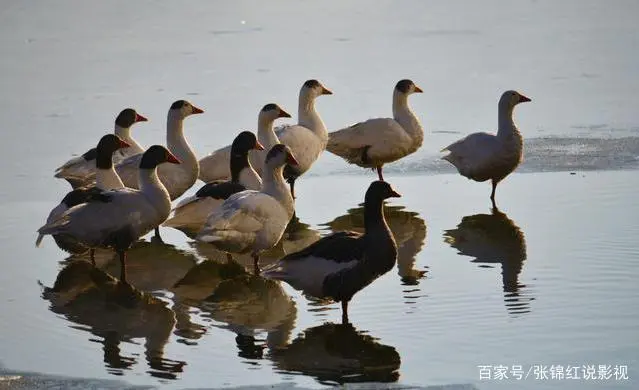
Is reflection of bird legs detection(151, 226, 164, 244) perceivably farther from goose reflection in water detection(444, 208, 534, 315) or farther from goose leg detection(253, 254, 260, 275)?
goose reflection in water detection(444, 208, 534, 315)

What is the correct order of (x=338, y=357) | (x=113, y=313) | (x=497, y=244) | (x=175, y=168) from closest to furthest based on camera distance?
1. (x=338, y=357)
2. (x=113, y=313)
3. (x=497, y=244)
4. (x=175, y=168)

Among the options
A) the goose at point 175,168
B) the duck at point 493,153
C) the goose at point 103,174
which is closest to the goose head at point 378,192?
the goose at point 103,174

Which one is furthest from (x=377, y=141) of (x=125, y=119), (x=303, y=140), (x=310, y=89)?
(x=125, y=119)

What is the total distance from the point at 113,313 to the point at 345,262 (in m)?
1.81

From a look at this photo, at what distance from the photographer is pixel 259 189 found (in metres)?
11.6

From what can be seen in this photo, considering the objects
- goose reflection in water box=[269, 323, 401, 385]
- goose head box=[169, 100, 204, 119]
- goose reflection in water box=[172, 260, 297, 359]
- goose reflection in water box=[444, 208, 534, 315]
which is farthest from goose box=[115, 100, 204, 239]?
goose reflection in water box=[269, 323, 401, 385]

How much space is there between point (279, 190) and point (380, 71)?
362 inches

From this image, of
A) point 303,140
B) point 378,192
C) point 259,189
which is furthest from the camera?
point 303,140

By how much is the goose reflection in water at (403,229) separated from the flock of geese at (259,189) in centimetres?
69

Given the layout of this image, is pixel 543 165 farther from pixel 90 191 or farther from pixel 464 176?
pixel 90 191

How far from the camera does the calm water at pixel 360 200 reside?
7910mm

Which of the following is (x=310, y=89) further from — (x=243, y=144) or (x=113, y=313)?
(x=113, y=313)

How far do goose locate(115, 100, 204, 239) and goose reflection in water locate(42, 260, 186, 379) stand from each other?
1.55m

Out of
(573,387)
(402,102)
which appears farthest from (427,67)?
(573,387)
